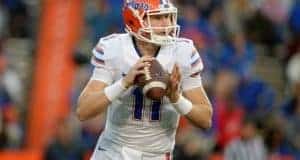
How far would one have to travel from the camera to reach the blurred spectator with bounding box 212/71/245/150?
33.9 feet

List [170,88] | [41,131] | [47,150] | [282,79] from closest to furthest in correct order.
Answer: [170,88] < [47,150] < [41,131] < [282,79]

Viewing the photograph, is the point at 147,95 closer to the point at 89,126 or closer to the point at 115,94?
the point at 115,94

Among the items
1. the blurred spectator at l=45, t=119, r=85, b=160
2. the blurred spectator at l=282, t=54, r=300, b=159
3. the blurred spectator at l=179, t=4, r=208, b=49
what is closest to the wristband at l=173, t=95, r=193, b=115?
the blurred spectator at l=45, t=119, r=85, b=160

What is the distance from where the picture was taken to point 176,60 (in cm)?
631

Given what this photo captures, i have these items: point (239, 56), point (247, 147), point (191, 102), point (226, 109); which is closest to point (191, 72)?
point (191, 102)

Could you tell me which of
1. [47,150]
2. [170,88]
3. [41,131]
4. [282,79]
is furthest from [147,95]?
[282,79]

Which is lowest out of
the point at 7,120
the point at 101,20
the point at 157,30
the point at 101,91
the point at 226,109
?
the point at 7,120

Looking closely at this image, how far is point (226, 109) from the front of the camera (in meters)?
10.9

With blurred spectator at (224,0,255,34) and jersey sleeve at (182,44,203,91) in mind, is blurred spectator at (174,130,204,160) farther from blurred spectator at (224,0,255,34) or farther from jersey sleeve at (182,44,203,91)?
jersey sleeve at (182,44,203,91)

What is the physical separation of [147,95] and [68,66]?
5.91 meters

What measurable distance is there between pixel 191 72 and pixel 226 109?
4.58m

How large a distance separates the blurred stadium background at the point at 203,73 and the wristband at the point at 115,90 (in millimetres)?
3556

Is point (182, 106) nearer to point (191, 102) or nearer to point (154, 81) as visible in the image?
point (191, 102)

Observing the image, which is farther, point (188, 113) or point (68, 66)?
point (68, 66)
